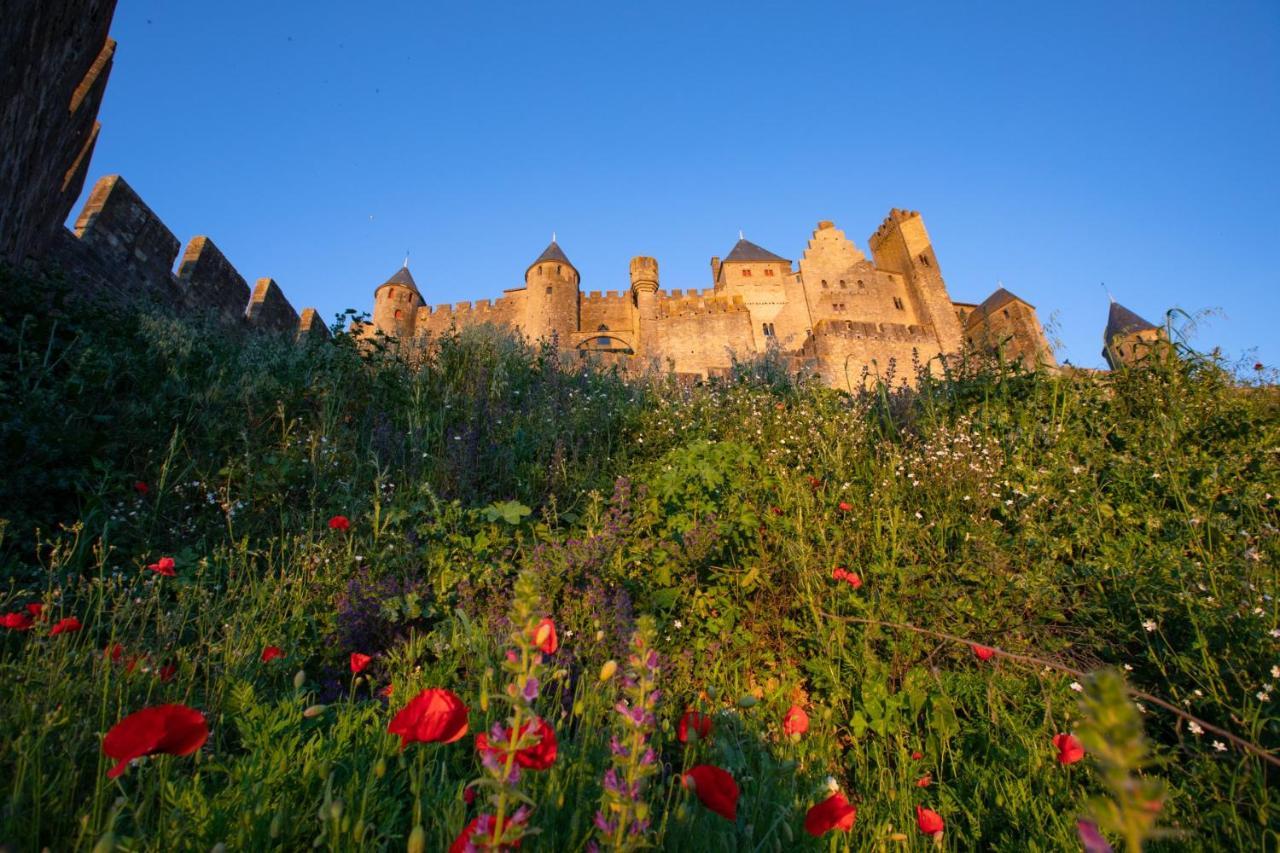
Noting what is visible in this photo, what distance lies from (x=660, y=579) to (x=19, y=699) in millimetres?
2151

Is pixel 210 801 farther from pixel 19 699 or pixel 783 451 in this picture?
pixel 783 451

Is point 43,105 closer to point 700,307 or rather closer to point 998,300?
point 700,307

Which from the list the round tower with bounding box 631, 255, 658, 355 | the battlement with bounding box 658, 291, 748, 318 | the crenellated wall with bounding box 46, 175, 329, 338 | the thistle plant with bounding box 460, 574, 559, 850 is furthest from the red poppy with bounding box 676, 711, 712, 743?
the round tower with bounding box 631, 255, 658, 355

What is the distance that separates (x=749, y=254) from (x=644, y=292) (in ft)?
28.9

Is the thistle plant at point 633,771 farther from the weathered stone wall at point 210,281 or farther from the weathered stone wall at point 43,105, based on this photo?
the weathered stone wall at point 210,281

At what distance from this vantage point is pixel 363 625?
7.85 feet

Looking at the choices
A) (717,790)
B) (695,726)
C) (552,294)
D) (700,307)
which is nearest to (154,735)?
(717,790)

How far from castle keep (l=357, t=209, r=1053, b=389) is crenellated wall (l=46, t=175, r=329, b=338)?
21.4m

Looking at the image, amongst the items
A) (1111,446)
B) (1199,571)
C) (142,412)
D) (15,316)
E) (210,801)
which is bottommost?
(210,801)

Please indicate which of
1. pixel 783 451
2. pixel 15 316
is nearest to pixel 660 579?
pixel 783 451

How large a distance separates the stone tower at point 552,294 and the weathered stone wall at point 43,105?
27361 mm

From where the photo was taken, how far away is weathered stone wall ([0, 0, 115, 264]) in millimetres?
3643

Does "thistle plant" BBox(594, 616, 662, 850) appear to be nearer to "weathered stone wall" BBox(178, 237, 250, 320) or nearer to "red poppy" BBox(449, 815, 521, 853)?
"red poppy" BBox(449, 815, 521, 853)

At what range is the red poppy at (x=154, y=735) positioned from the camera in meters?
0.88
